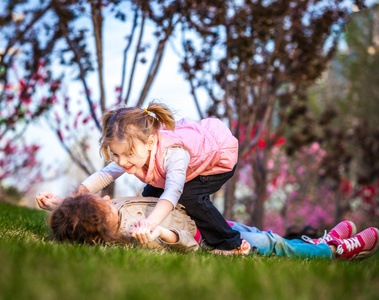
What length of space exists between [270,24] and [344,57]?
14.3 m

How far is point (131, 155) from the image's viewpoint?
3023mm

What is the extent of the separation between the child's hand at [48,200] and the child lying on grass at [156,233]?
301 mm

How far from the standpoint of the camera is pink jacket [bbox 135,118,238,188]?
10.4ft

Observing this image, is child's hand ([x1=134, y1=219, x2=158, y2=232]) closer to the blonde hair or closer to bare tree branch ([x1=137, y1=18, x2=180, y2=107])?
the blonde hair

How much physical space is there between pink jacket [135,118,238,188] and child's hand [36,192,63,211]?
624 millimetres

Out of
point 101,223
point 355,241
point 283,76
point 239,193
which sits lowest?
point 239,193

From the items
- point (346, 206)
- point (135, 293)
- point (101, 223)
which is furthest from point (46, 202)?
point (346, 206)

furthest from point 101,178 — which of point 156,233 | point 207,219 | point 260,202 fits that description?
point 260,202

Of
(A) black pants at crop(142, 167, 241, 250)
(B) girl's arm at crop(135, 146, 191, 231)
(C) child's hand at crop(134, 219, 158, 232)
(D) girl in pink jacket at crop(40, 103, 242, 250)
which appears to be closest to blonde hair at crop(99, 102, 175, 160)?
(D) girl in pink jacket at crop(40, 103, 242, 250)

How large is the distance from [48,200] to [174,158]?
3.29 feet

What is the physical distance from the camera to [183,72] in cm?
687

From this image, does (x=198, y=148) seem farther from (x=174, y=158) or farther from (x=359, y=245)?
(x=359, y=245)

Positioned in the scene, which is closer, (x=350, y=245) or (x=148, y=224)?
(x=148, y=224)

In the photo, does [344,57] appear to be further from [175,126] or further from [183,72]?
[175,126]
